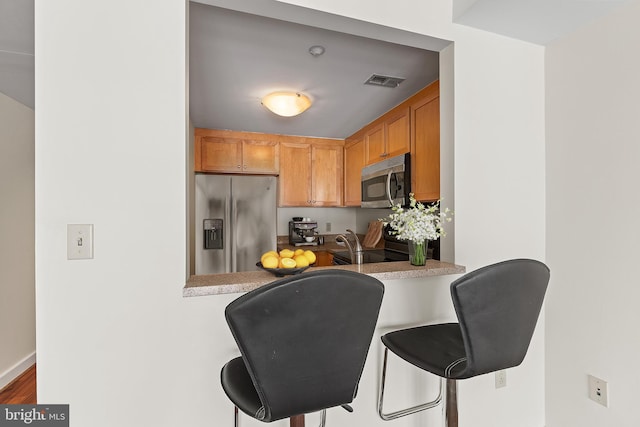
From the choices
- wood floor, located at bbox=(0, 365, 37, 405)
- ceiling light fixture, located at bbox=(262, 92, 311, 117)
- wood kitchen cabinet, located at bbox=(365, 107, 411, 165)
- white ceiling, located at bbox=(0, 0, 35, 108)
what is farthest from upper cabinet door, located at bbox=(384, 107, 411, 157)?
wood floor, located at bbox=(0, 365, 37, 405)

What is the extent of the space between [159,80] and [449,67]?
139cm

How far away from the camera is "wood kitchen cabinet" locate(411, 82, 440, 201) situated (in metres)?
2.24

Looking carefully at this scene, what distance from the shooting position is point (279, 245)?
169 inches

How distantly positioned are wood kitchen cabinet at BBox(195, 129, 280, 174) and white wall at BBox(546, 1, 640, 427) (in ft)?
9.11

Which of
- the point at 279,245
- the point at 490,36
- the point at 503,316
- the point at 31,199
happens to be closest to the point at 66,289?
the point at 503,316

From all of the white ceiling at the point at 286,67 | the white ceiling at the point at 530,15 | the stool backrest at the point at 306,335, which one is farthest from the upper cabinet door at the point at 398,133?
the stool backrest at the point at 306,335

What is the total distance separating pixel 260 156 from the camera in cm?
378

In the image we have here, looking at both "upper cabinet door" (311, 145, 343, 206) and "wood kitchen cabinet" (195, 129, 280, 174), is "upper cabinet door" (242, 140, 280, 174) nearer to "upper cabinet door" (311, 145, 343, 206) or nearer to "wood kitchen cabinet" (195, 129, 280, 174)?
"wood kitchen cabinet" (195, 129, 280, 174)

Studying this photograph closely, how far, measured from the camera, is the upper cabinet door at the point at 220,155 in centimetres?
356

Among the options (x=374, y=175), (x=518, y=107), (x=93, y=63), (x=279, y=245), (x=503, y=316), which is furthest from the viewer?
(x=279, y=245)

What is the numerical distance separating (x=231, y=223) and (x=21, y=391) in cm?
206

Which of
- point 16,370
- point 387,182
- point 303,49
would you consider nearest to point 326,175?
point 387,182

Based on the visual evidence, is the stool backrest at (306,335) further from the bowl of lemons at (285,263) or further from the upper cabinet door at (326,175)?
the upper cabinet door at (326,175)

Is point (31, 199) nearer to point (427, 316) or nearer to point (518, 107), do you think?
point (427, 316)
